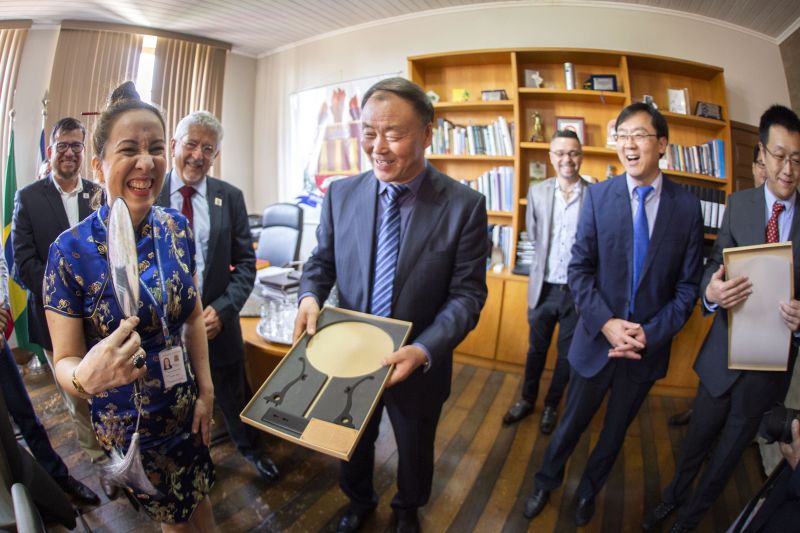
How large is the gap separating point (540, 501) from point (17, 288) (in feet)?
7.69

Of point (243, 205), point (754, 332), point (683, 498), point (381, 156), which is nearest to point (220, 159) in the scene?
point (243, 205)

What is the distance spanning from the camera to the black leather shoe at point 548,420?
252 centimetres

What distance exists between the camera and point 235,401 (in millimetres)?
1775

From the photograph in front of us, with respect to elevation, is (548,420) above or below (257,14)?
below

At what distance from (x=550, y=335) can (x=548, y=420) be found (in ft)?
2.14

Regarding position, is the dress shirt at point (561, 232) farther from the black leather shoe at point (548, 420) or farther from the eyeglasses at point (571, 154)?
the black leather shoe at point (548, 420)

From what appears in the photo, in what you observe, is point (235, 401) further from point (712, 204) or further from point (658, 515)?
point (712, 204)

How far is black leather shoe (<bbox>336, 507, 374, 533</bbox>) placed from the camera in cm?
164

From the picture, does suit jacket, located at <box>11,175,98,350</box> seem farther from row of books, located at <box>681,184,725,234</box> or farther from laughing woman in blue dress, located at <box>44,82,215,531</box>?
row of books, located at <box>681,184,725,234</box>

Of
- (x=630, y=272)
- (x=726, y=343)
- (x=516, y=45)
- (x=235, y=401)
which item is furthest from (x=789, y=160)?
(x=516, y=45)

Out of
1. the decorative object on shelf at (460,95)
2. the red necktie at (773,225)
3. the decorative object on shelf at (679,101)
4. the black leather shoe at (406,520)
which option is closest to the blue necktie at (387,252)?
the black leather shoe at (406,520)

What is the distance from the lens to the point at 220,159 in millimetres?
1405

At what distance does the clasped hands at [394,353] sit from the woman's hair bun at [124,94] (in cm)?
70

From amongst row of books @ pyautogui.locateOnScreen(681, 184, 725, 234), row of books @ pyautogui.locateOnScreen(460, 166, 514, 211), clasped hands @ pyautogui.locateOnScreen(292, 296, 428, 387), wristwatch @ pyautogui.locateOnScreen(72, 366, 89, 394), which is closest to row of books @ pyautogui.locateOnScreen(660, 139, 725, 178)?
row of books @ pyautogui.locateOnScreen(681, 184, 725, 234)
